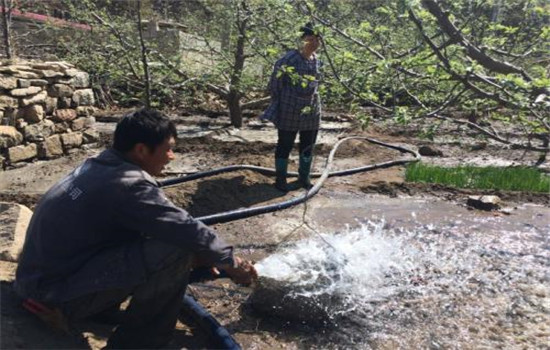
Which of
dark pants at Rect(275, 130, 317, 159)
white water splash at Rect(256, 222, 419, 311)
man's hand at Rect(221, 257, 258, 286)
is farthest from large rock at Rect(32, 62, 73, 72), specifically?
man's hand at Rect(221, 257, 258, 286)

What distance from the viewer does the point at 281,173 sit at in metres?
5.88

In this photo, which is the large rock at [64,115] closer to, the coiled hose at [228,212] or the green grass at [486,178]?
the coiled hose at [228,212]

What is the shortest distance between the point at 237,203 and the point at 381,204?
5.17 feet

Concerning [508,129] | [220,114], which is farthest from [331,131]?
[508,129]

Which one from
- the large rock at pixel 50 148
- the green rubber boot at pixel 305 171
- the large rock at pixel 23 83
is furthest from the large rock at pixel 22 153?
the green rubber boot at pixel 305 171

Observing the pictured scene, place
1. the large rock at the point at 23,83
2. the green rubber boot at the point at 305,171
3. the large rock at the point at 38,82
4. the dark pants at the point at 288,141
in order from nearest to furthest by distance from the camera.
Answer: the dark pants at the point at 288,141
the green rubber boot at the point at 305,171
the large rock at the point at 23,83
the large rock at the point at 38,82

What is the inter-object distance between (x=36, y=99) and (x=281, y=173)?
359cm

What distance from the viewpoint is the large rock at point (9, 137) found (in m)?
6.38

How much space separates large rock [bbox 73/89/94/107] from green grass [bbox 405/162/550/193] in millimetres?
5012

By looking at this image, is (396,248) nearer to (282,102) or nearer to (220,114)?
(282,102)

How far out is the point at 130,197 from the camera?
2.37m

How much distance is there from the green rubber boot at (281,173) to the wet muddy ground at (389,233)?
15cm

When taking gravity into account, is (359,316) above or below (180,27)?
below

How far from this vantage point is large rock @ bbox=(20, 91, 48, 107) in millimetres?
6735
